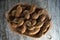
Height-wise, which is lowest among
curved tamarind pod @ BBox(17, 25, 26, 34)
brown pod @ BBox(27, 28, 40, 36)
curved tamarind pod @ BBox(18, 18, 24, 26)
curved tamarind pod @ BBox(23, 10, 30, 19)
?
brown pod @ BBox(27, 28, 40, 36)

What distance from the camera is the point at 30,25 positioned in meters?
0.89

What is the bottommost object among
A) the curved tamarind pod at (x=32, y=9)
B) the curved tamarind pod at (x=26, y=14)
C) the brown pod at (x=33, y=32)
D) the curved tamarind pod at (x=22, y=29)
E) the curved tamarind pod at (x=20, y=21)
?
the brown pod at (x=33, y=32)

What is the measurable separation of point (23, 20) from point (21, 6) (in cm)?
8

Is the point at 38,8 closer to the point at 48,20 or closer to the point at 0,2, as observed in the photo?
the point at 48,20

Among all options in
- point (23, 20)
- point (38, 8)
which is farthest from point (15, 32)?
point (38, 8)

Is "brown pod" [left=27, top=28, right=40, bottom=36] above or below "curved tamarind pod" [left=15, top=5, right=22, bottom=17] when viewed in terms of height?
below

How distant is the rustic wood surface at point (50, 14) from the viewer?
866 millimetres

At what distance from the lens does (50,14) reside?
0.94 meters

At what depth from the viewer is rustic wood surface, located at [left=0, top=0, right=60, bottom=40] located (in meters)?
0.87

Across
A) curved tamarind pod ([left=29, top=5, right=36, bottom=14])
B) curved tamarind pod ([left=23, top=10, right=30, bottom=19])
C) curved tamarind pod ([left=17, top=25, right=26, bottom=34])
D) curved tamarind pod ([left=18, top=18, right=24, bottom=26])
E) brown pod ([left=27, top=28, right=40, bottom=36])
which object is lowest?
brown pod ([left=27, top=28, right=40, bottom=36])

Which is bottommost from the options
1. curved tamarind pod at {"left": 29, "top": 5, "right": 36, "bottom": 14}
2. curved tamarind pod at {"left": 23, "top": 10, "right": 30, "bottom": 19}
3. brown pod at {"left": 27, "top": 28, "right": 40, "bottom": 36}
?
brown pod at {"left": 27, "top": 28, "right": 40, "bottom": 36}

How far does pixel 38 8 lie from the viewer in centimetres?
94

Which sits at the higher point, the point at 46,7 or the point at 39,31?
the point at 46,7

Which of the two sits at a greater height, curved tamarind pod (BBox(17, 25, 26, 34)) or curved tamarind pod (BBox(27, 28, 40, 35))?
curved tamarind pod (BBox(17, 25, 26, 34))
